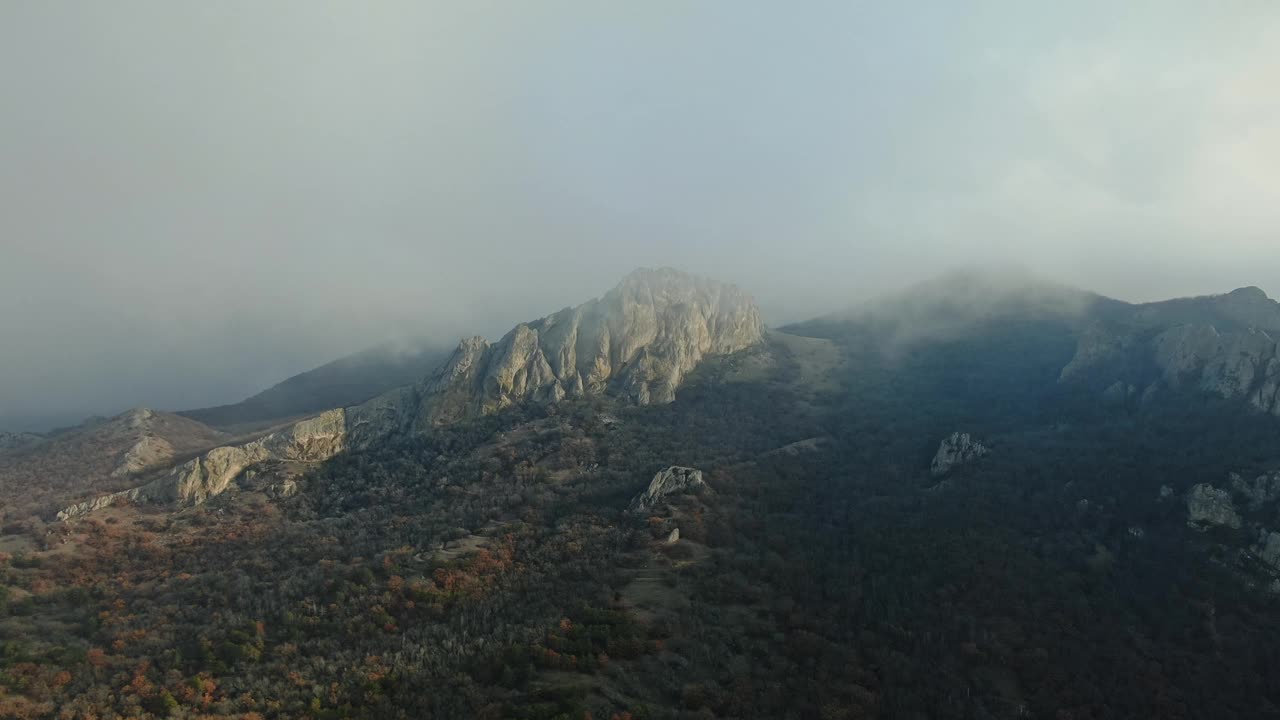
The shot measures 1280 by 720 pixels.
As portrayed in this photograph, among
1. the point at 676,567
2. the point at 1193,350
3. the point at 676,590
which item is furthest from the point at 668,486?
the point at 1193,350

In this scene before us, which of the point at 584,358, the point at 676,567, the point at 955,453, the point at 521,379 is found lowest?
the point at 676,567

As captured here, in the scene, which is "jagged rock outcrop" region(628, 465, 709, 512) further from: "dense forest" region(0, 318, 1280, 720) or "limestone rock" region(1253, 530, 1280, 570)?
"limestone rock" region(1253, 530, 1280, 570)

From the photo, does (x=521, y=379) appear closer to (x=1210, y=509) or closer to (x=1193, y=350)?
Result: (x=1210, y=509)

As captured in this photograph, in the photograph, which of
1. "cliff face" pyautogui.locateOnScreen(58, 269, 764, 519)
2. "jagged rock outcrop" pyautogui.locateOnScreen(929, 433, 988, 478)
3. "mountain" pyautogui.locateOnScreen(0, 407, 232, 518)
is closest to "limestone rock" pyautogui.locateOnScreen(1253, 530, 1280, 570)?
"jagged rock outcrop" pyautogui.locateOnScreen(929, 433, 988, 478)

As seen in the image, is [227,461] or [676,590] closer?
[676,590]

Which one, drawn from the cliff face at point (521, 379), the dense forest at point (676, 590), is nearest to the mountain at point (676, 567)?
the dense forest at point (676, 590)

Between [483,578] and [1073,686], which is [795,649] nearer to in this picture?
[1073,686]

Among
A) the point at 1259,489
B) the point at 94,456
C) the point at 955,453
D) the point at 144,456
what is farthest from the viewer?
the point at 94,456
